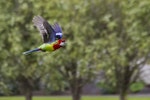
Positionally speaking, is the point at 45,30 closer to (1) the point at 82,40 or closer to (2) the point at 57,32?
(2) the point at 57,32

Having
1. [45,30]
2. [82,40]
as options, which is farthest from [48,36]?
[82,40]

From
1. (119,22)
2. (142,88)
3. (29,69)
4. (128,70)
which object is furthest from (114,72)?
(142,88)

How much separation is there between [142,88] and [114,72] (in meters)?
14.3

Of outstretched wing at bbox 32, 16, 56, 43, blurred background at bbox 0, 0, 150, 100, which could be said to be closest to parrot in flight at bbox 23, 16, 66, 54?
outstretched wing at bbox 32, 16, 56, 43

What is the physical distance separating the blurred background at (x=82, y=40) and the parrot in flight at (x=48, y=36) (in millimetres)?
12316

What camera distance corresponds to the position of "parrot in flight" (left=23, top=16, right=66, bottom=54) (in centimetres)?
402

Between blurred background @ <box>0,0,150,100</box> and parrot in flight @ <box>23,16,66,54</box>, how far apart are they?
12.3 meters

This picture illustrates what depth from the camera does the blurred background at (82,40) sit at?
17641 millimetres

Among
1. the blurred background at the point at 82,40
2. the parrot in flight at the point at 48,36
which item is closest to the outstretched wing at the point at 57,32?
the parrot in flight at the point at 48,36

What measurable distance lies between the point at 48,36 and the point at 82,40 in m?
14.1

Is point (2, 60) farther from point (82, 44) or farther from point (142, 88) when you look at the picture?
point (142, 88)

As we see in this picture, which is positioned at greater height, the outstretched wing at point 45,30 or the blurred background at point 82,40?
the blurred background at point 82,40

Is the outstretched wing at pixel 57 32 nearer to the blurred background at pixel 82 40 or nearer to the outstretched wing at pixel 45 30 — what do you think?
the outstretched wing at pixel 45 30

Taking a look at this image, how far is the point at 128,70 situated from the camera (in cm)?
1923
